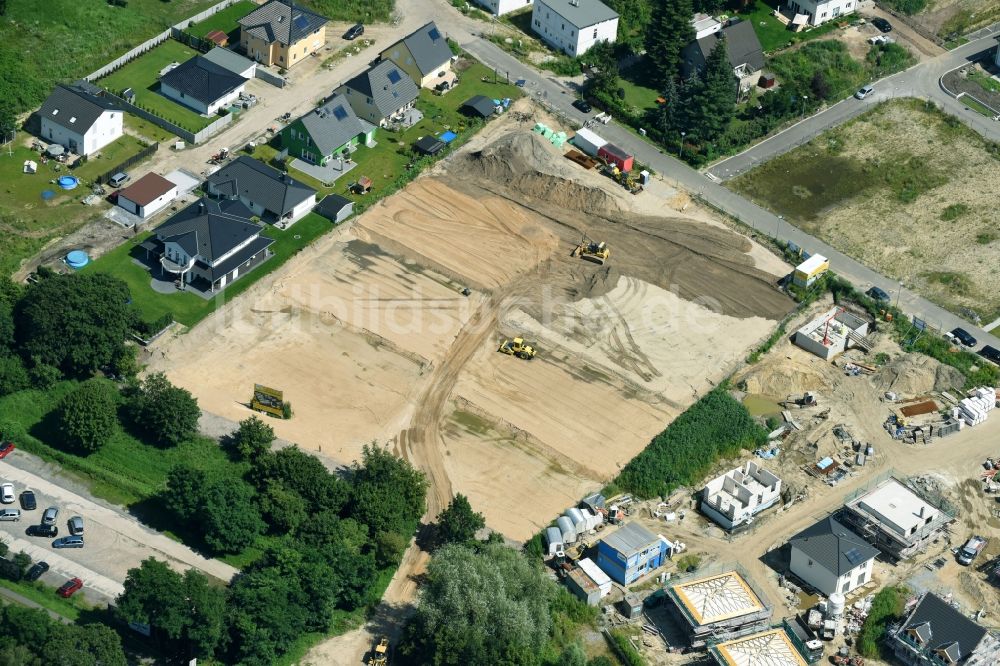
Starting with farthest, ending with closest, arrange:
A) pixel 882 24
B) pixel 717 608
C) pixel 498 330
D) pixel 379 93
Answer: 1. pixel 882 24
2. pixel 379 93
3. pixel 498 330
4. pixel 717 608

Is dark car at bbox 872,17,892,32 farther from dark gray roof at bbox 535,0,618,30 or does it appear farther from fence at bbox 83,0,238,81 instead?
fence at bbox 83,0,238,81

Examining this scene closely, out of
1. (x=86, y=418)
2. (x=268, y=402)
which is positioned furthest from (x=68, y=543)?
(x=268, y=402)

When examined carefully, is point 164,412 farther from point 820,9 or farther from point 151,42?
point 820,9

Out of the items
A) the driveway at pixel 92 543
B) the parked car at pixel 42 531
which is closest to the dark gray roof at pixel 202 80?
the driveway at pixel 92 543

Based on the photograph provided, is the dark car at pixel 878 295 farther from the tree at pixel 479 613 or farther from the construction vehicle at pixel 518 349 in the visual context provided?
the tree at pixel 479 613

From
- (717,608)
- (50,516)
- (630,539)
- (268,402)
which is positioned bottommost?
(50,516)

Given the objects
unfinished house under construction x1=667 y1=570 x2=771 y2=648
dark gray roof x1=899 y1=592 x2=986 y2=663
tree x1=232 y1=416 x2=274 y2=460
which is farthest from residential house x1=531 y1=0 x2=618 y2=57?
dark gray roof x1=899 y1=592 x2=986 y2=663

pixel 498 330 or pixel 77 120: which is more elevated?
pixel 77 120

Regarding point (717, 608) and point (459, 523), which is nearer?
point (717, 608)
